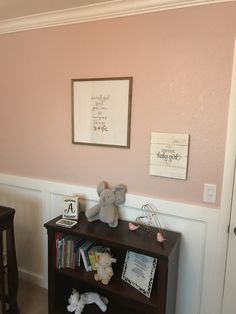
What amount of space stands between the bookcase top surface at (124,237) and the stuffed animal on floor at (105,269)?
0.15 metres

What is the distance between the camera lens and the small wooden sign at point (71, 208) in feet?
5.94

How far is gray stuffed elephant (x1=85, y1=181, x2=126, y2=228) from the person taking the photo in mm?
1711

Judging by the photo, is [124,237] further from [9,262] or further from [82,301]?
[9,262]

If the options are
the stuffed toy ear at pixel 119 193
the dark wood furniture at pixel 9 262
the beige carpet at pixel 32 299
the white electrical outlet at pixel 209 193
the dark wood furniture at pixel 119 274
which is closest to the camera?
the dark wood furniture at pixel 119 274

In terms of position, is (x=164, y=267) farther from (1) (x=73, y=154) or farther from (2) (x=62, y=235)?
(1) (x=73, y=154)

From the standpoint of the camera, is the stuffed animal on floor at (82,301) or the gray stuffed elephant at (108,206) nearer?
the gray stuffed elephant at (108,206)

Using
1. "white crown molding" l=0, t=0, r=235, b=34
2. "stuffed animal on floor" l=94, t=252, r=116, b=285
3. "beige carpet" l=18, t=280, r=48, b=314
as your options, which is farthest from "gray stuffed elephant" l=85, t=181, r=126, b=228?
"white crown molding" l=0, t=0, r=235, b=34

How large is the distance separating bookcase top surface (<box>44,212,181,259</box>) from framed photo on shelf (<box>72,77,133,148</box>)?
22.7 inches

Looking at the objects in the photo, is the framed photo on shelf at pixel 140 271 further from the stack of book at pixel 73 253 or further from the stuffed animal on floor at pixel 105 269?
the stack of book at pixel 73 253

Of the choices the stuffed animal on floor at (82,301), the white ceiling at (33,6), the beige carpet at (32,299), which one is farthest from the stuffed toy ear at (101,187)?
the white ceiling at (33,6)

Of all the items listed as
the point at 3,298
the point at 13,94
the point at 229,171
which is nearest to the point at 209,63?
the point at 229,171

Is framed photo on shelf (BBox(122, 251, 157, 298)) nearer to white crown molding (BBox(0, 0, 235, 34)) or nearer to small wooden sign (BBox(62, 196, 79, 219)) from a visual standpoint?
small wooden sign (BBox(62, 196, 79, 219))

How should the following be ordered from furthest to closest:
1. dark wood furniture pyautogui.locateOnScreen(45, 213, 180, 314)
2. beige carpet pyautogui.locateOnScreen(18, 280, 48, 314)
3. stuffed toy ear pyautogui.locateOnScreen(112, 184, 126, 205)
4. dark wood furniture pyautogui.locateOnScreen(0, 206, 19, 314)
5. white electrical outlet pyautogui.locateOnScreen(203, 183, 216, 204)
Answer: beige carpet pyautogui.locateOnScreen(18, 280, 48, 314) → stuffed toy ear pyautogui.locateOnScreen(112, 184, 126, 205) → dark wood furniture pyautogui.locateOnScreen(0, 206, 19, 314) → white electrical outlet pyautogui.locateOnScreen(203, 183, 216, 204) → dark wood furniture pyautogui.locateOnScreen(45, 213, 180, 314)

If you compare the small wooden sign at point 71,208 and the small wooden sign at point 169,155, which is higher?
the small wooden sign at point 169,155
